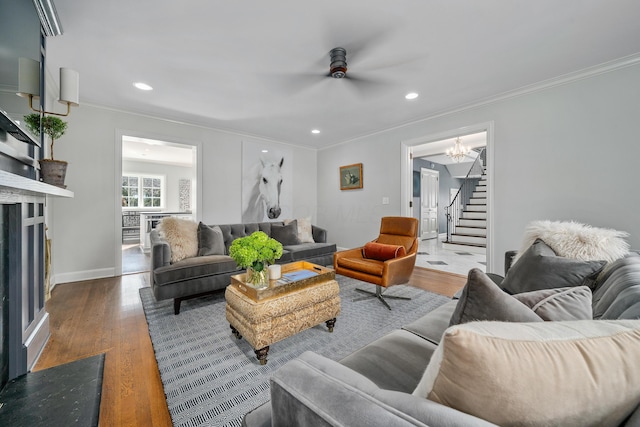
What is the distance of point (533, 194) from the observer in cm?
301

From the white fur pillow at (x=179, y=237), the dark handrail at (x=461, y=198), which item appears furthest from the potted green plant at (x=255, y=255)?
the dark handrail at (x=461, y=198)

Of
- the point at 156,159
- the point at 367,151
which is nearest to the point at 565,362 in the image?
the point at 367,151

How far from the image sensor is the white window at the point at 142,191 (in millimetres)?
7754

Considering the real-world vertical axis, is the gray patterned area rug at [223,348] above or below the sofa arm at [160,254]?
below

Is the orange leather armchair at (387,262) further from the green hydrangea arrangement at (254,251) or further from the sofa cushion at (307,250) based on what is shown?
the green hydrangea arrangement at (254,251)

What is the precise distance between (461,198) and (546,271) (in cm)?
871

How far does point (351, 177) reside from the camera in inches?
207

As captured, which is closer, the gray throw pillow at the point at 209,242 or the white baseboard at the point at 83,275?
the gray throw pillow at the point at 209,242

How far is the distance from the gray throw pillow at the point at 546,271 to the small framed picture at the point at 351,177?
138 inches

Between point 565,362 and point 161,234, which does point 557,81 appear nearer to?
point 565,362

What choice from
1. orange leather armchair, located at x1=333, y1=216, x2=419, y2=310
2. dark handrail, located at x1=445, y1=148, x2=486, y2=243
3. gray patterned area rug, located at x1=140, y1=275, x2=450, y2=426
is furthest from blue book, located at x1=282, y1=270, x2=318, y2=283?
dark handrail, located at x1=445, y1=148, x2=486, y2=243

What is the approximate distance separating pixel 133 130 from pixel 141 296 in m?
2.50

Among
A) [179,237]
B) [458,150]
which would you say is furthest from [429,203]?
[179,237]

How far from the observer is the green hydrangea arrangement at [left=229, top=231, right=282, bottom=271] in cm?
182
